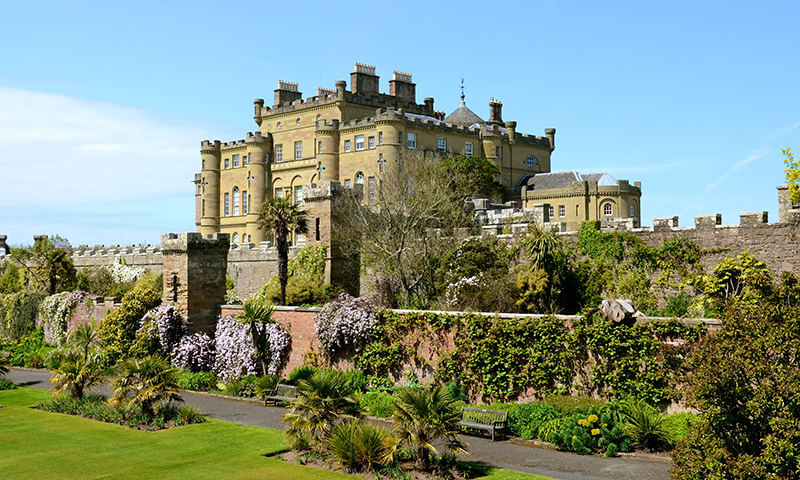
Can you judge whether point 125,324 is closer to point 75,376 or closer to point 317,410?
point 75,376

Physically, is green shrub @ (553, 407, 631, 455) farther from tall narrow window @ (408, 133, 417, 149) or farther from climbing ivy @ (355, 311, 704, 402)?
tall narrow window @ (408, 133, 417, 149)

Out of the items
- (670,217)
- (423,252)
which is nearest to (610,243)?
(670,217)

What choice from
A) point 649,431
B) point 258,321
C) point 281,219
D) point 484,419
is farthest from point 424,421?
point 281,219

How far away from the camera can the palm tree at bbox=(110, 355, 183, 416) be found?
18250 millimetres

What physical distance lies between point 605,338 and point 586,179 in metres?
39.2

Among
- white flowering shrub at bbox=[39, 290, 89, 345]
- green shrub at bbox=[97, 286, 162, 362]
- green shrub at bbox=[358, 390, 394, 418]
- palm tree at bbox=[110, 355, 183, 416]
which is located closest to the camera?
palm tree at bbox=[110, 355, 183, 416]

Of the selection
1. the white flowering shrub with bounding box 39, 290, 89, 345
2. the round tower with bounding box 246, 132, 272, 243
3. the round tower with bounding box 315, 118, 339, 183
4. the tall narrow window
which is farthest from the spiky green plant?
the round tower with bounding box 246, 132, 272, 243

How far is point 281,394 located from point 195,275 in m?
6.11

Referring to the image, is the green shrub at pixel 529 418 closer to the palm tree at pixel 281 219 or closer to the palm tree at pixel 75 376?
the palm tree at pixel 75 376

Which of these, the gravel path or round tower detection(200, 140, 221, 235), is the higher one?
round tower detection(200, 140, 221, 235)

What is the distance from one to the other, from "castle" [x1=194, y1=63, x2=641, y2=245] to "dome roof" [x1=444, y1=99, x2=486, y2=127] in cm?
10

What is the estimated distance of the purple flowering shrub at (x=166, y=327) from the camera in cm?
2547

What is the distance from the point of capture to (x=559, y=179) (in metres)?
57.2

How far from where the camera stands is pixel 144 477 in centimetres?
1372
